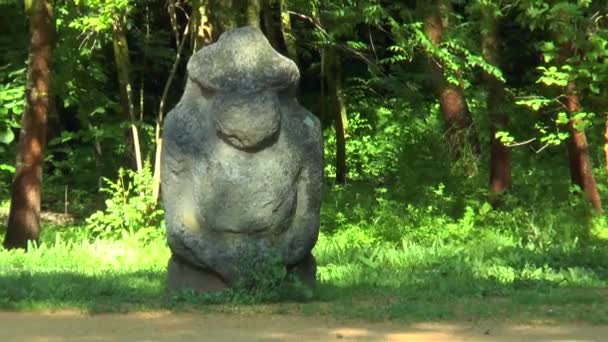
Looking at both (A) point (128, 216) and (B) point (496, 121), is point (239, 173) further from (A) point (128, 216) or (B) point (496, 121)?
(B) point (496, 121)

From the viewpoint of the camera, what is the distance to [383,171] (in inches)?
1119

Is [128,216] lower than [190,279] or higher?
higher

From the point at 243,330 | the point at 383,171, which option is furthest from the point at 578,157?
the point at 243,330

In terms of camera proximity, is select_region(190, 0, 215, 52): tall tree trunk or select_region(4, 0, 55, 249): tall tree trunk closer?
select_region(4, 0, 55, 249): tall tree trunk

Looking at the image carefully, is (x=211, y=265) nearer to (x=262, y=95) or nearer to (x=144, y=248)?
(x=262, y=95)

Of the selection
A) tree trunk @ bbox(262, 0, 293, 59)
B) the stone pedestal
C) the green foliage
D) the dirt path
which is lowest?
the dirt path

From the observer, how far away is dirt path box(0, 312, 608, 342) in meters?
8.45

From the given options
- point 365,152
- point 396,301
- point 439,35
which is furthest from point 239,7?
point 365,152

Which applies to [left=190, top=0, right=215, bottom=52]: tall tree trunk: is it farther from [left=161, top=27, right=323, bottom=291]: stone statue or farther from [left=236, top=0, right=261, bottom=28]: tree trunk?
[left=161, top=27, right=323, bottom=291]: stone statue

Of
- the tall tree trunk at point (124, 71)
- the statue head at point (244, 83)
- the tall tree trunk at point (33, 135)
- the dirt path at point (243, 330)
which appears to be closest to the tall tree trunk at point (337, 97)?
the tall tree trunk at point (124, 71)

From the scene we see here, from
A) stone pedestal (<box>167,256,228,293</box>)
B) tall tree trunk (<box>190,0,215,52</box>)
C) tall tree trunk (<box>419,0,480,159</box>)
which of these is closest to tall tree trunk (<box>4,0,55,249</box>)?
tall tree trunk (<box>190,0,215,52</box>)

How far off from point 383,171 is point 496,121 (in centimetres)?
908

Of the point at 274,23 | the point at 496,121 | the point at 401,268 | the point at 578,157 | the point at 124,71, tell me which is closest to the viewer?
the point at 401,268

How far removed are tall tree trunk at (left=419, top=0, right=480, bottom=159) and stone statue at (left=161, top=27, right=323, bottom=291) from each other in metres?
9.08
